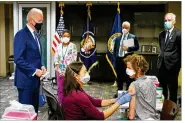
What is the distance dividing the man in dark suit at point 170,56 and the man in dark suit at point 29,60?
6.12ft

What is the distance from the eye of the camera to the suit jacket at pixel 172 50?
3.84 metres

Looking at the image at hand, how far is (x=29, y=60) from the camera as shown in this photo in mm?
2676

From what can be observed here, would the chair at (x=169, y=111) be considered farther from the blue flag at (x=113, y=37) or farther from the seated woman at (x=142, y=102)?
the blue flag at (x=113, y=37)

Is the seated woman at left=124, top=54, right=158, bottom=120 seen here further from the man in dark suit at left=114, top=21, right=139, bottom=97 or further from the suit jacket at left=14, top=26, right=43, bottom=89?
the man in dark suit at left=114, top=21, right=139, bottom=97

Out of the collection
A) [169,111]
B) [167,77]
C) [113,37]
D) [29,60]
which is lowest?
[169,111]

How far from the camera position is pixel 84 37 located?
682 centimetres

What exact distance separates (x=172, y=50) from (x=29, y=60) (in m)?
2.06

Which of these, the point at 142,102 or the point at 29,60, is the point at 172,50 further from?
the point at 29,60

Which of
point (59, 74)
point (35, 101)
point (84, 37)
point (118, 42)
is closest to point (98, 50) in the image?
point (84, 37)

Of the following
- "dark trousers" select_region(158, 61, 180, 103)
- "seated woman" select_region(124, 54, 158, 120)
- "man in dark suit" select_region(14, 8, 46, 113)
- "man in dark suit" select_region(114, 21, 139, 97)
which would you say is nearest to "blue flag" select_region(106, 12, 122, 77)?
"man in dark suit" select_region(114, 21, 139, 97)

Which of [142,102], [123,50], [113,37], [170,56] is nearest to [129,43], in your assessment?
[123,50]

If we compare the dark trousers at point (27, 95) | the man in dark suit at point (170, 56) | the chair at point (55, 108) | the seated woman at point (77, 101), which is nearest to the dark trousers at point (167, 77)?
the man in dark suit at point (170, 56)

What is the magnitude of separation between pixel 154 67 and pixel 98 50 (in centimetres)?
156

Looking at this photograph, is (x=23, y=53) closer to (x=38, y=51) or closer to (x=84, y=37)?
(x=38, y=51)
